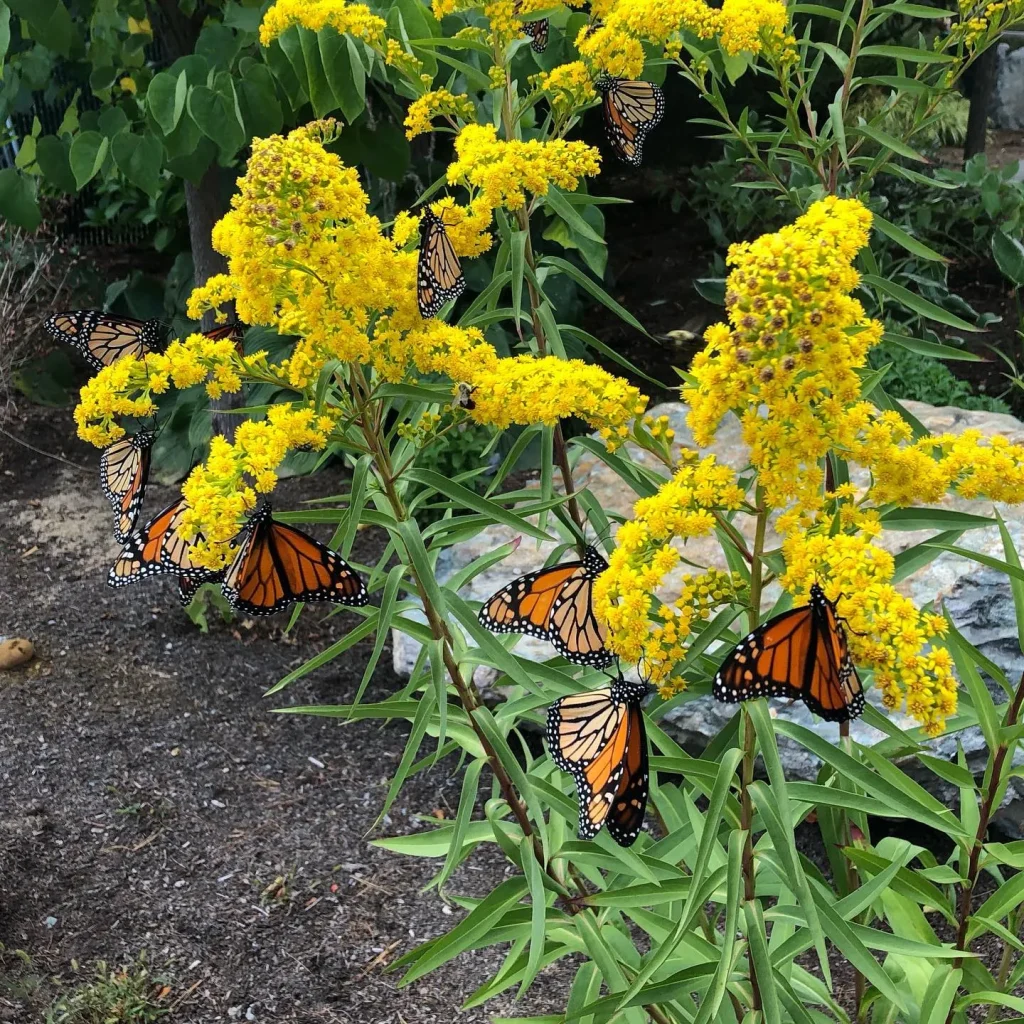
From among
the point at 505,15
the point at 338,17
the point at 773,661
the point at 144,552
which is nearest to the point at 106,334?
the point at 144,552

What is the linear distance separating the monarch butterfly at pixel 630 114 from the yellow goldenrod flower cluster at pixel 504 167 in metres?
0.70

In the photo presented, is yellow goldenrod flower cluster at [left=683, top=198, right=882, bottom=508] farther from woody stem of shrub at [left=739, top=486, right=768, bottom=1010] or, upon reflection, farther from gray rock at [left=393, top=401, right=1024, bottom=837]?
gray rock at [left=393, top=401, right=1024, bottom=837]

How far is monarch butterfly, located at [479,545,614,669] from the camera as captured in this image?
2.03 meters

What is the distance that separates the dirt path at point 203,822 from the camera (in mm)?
3164

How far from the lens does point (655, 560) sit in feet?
4.79

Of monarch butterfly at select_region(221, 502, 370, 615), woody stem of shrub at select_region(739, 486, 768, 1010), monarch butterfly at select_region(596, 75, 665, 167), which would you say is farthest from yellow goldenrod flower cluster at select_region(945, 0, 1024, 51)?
monarch butterfly at select_region(221, 502, 370, 615)

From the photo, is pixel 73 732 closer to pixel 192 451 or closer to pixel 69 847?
pixel 69 847

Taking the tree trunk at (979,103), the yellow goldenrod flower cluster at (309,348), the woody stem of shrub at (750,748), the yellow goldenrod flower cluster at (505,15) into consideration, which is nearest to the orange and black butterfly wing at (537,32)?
the yellow goldenrod flower cluster at (505,15)

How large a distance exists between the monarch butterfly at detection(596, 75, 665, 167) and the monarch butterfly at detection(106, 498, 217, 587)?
1.55 m

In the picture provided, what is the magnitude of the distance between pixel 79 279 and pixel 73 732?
3.57 m

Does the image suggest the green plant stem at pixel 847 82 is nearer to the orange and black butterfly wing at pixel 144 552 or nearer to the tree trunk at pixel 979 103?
the orange and black butterfly wing at pixel 144 552

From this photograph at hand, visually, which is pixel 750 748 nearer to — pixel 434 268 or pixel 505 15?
pixel 434 268

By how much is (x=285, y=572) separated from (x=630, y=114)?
173 cm

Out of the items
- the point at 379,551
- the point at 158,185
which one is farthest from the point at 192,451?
the point at 158,185
